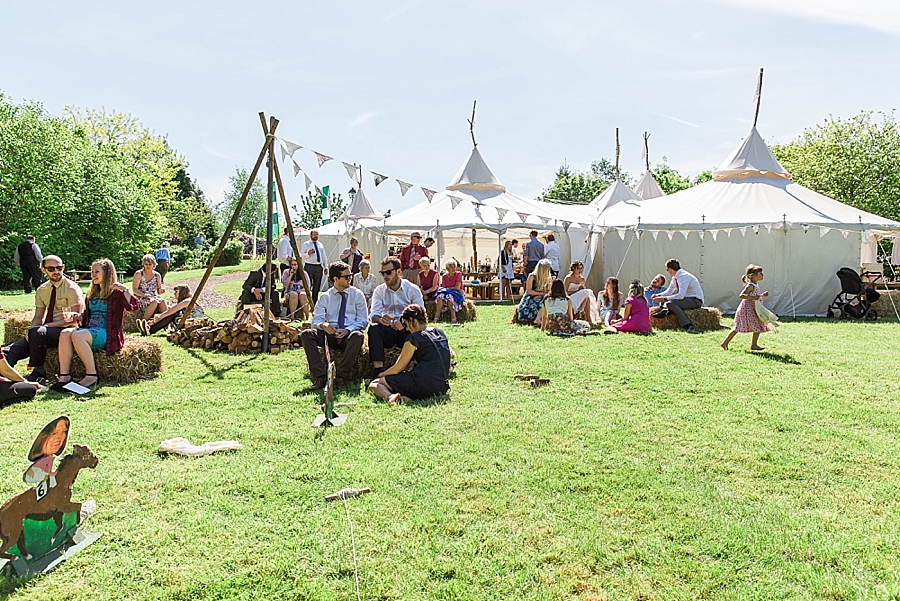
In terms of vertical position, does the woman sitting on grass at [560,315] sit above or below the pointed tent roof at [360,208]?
below

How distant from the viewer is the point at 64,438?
2.56 metres

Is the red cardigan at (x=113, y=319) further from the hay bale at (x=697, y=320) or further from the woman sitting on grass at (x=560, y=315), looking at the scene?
the hay bale at (x=697, y=320)

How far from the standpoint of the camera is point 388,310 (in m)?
6.25

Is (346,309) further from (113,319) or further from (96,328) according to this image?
(96,328)

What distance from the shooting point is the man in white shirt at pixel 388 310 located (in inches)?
228

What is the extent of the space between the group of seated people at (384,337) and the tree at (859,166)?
88.1 ft

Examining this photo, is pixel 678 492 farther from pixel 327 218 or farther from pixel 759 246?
pixel 327 218

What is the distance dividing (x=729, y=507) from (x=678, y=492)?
0.26 meters

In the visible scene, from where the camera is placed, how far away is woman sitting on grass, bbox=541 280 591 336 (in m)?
8.89

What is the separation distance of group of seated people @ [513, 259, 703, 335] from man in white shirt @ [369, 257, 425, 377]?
328cm

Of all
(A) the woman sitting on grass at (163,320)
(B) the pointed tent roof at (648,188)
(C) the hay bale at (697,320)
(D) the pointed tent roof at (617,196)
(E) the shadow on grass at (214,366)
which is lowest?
(E) the shadow on grass at (214,366)

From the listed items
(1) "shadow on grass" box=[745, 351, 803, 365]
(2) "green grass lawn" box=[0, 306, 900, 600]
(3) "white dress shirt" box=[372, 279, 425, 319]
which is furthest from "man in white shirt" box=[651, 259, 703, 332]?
(3) "white dress shirt" box=[372, 279, 425, 319]

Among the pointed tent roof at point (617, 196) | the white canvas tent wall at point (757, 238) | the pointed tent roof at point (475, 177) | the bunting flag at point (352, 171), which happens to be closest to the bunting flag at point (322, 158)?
the bunting flag at point (352, 171)

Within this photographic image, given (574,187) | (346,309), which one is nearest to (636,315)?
(346,309)
